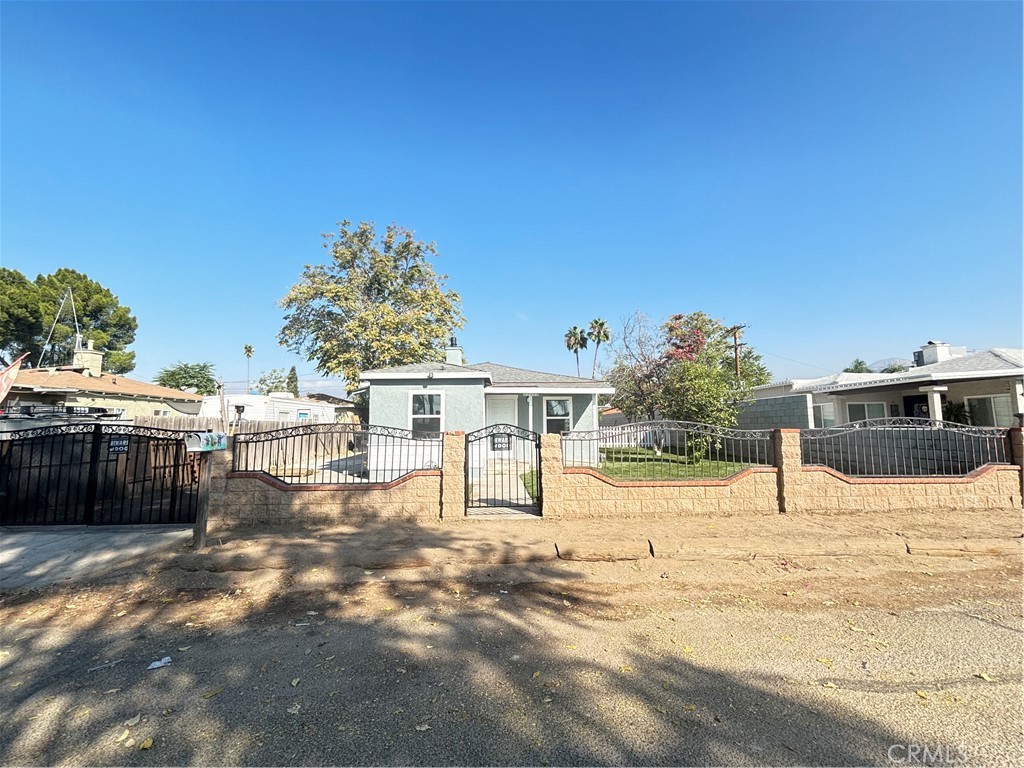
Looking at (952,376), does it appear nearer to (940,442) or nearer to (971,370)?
(971,370)

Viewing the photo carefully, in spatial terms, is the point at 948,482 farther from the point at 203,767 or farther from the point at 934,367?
the point at 203,767

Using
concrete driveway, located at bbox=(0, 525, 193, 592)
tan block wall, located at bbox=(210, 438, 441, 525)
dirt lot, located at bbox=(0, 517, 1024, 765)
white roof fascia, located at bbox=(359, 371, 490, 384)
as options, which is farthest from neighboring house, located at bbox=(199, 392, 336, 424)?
dirt lot, located at bbox=(0, 517, 1024, 765)

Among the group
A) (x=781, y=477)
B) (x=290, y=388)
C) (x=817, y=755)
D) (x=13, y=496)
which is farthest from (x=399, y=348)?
(x=290, y=388)

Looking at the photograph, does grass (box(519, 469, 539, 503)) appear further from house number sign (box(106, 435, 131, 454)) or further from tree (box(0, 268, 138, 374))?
tree (box(0, 268, 138, 374))

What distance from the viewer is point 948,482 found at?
7711mm

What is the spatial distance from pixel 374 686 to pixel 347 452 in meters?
9.83

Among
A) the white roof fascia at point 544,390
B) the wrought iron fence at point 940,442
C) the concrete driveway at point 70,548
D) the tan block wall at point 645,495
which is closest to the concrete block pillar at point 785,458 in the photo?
the tan block wall at point 645,495

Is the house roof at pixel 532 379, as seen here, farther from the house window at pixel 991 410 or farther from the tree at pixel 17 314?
Answer: the tree at pixel 17 314

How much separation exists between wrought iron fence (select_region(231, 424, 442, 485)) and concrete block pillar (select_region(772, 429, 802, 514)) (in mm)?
5744

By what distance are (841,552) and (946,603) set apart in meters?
1.21

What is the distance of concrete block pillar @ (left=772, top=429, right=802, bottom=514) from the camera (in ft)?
24.5

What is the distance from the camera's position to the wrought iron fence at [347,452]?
7.26 meters

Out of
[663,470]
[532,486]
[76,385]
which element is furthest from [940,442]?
[76,385]

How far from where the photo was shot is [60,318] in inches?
1236
